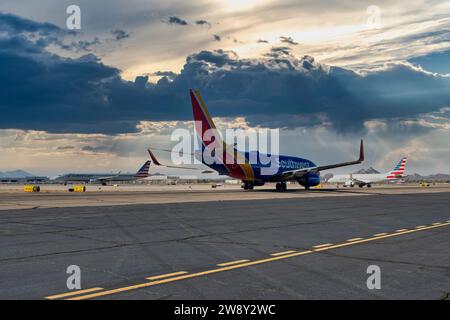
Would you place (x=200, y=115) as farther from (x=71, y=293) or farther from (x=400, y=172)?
(x=400, y=172)

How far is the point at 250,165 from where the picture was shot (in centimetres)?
5650

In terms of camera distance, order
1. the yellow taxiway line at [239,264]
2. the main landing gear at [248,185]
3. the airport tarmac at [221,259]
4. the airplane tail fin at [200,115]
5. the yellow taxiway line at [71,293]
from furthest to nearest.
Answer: the main landing gear at [248,185] < the airplane tail fin at [200,115] < the airport tarmac at [221,259] < the yellow taxiway line at [239,264] < the yellow taxiway line at [71,293]

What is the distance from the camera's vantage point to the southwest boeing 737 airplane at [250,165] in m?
52.1

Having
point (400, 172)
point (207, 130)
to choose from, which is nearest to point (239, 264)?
point (207, 130)

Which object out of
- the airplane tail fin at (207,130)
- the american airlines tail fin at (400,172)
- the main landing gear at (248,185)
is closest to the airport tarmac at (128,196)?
the main landing gear at (248,185)

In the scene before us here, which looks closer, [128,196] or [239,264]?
[239,264]

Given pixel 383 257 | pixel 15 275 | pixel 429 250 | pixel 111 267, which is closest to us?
pixel 15 275

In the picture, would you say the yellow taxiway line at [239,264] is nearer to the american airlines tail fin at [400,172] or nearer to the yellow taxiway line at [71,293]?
the yellow taxiway line at [71,293]

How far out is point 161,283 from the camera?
349 inches

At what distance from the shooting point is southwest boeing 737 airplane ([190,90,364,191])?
52125mm

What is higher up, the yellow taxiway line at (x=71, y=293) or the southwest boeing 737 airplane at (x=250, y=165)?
the southwest boeing 737 airplane at (x=250, y=165)
